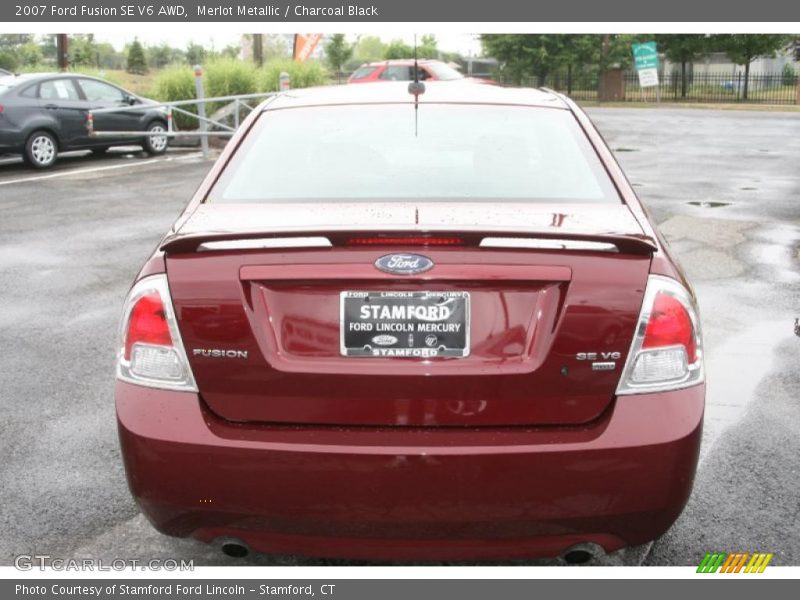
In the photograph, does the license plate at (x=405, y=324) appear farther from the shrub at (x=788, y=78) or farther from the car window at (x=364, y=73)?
Result: the shrub at (x=788, y=78)

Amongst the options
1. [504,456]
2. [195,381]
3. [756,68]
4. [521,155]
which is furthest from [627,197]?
[756,68]

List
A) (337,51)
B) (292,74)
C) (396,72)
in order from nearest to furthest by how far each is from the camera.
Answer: (396,72) < (292,74) < (337,51)

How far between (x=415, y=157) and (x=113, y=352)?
3159 millimetres

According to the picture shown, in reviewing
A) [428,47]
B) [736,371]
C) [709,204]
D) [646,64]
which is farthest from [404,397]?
[428,47]

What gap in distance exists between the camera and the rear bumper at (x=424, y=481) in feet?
8.95

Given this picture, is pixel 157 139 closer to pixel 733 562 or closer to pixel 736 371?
pixel 736 371

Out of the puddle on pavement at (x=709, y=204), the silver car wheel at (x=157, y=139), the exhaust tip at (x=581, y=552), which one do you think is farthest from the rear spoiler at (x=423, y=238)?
the silver car wheel at (x=157, y=139)

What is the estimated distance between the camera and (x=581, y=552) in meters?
2.89

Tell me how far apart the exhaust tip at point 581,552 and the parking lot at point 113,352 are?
741mm

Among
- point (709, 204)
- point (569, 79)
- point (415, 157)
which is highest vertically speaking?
point (569, 79)

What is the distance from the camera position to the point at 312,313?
9.24 feet
